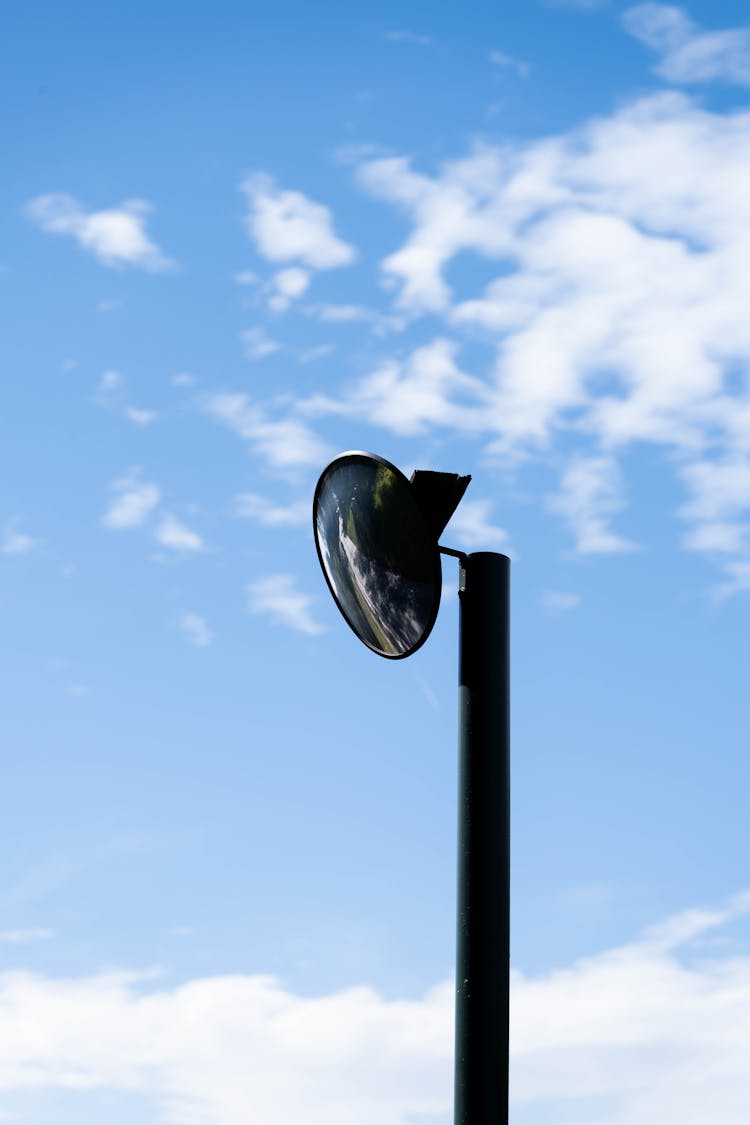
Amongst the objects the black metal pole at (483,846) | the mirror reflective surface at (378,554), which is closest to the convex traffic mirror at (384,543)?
the mirror reflective surface at (378,554)

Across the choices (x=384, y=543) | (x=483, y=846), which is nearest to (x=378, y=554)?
(x=384, y=543)

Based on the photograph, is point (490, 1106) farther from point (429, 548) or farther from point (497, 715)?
point (429, 548)

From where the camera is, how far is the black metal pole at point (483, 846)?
389 centimetres

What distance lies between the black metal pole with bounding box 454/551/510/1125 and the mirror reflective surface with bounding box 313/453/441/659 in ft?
0.48

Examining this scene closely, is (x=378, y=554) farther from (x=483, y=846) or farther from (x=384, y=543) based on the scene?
(x=483, y=846)

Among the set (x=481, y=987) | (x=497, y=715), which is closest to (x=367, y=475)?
(x=497, y=715)

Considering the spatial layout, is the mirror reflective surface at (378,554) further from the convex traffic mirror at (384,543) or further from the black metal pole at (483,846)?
the black metal pole at (483,846)

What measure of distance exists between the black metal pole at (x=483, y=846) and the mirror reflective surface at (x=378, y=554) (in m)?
0.15

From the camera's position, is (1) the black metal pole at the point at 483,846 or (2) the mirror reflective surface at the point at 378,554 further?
(2) the mirror reflective surface at the point at 378,554

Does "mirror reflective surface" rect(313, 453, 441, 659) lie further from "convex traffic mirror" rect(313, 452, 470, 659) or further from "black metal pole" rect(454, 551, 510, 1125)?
"black metal pole" rect(454, 551, 510, 1125)

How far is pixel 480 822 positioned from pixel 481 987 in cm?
47

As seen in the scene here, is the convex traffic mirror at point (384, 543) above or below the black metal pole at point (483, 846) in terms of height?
above

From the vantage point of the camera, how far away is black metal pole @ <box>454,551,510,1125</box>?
389 centimetres

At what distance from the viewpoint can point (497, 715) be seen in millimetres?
4270
